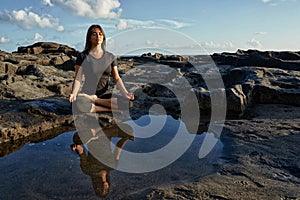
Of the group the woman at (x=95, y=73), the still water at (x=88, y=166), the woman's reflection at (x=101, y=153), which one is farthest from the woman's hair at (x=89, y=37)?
the still water at (x=88, y=166)

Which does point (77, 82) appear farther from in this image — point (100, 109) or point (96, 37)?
point (96, 37)

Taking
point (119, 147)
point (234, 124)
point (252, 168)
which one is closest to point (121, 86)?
point (119, 147)

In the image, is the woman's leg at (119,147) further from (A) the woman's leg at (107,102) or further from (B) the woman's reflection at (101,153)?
(A) the woman's leg at (107,102)

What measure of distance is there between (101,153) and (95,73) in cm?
206

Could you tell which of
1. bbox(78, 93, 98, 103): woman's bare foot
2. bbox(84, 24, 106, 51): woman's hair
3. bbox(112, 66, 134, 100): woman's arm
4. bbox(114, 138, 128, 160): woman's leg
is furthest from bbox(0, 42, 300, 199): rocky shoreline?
bbox(84, 24, 106, 51): woman's hair

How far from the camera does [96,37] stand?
471 centimetres

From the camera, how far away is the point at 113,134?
4.21 meters

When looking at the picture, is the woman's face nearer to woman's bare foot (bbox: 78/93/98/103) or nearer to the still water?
woman's bare foot (bbox: 78/93/98/103)

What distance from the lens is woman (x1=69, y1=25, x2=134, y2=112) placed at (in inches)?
188

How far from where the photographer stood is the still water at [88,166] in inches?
96.6

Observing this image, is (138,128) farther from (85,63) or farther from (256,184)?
(256,184)

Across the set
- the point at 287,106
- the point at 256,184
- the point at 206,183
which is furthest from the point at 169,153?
the point at 287,106

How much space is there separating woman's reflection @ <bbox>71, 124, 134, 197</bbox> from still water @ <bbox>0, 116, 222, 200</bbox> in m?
0.04

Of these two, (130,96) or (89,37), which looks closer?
(89,37)
